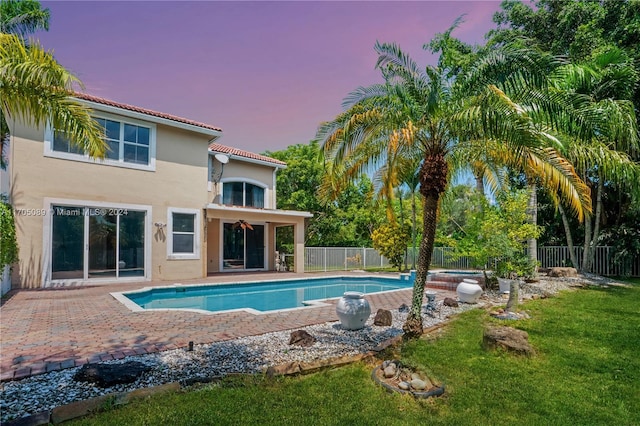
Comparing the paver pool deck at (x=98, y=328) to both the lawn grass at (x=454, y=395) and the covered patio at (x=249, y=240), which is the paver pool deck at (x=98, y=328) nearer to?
the lawn grass at (x=454, y=395)

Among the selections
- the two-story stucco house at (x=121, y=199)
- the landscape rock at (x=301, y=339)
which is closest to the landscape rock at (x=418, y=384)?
the landscape rock at (x=301, y=339)

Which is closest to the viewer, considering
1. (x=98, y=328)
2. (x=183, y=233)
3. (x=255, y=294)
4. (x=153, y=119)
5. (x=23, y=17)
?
(x=98, y=328)

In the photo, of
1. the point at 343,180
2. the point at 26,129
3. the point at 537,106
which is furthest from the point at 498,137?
the point at 26,129

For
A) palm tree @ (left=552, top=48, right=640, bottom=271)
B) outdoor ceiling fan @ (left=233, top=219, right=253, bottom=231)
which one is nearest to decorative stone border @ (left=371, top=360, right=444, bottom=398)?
palm tree @ (left=552, top=48, right=640, bottom=271)

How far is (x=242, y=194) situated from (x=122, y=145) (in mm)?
7480

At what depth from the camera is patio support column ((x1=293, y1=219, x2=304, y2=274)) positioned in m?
22.3

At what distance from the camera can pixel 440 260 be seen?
89.0 feet

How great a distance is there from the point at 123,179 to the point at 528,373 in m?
16.3

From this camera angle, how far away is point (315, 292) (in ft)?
55.2

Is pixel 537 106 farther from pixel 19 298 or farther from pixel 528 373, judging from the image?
pixel 19 298

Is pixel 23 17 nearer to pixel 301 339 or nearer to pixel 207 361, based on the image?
pixel 207 361

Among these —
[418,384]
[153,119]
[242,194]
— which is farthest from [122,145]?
[418,384]

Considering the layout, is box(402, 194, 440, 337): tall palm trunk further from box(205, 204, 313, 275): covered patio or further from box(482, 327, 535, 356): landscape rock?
box(205, 204, 313, 275): covered patio

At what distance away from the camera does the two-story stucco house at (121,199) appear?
13711mm
